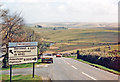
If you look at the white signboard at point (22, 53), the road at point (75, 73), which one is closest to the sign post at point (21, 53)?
the white signboard at point (22, 53)

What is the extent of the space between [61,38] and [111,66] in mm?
A: 74907

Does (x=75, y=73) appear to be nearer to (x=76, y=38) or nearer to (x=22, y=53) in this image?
(x=22, y=53)

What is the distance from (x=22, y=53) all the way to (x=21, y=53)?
0.27 ft

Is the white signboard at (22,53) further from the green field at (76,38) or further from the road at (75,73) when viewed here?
the green field at (76,38)

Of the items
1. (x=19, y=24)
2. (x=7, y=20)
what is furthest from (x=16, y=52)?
(x=19, y=24)

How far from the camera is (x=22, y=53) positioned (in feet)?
50.2

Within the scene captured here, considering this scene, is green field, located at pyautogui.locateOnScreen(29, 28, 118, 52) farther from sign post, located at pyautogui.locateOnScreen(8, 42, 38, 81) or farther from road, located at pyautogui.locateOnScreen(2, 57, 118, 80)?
sign post, located at pyautogui.locateOnScreen(8, 42, 38, 81)

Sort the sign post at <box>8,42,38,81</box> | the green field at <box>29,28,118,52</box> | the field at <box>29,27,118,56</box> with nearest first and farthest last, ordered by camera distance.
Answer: the sign post at <box>8,42,38,81</box> → the field at <box>29,27,118,56</box> → the green field at <box>29,28,118,52</box>

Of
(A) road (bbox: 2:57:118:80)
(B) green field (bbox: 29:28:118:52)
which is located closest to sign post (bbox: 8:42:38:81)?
(A) road (bbox: 2:57:118:80)

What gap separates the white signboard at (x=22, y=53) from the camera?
14836 millimetres

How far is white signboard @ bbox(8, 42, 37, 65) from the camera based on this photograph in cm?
1484

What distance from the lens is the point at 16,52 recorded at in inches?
593

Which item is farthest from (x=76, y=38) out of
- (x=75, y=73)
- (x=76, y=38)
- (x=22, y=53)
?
(x=22, y=53)

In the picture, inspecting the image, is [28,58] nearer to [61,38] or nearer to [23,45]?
[23,45]
